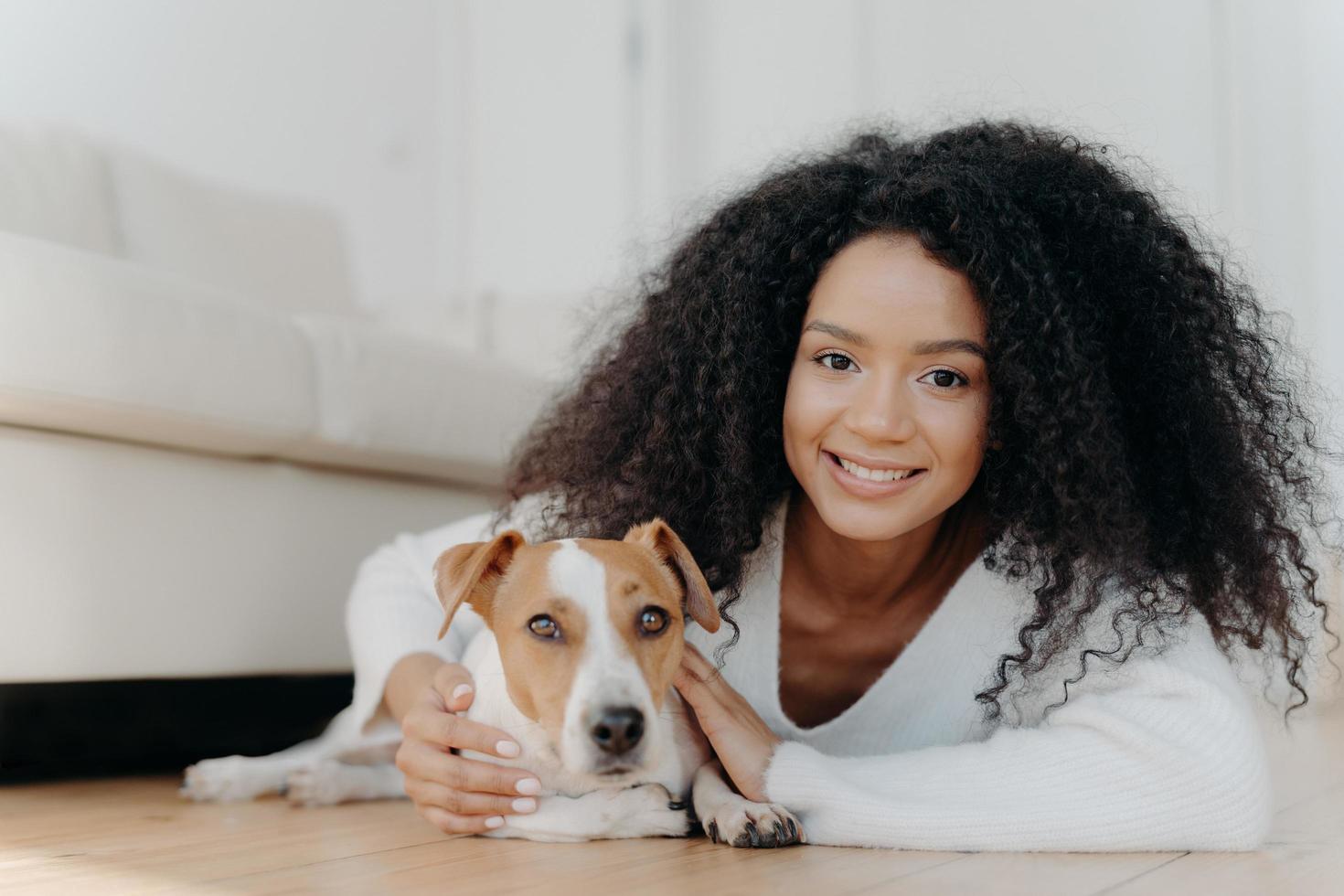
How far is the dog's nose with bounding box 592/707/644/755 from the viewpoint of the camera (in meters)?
1.32

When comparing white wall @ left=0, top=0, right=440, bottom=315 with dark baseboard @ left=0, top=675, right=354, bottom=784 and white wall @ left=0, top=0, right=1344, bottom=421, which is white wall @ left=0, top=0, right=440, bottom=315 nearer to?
white wall @ left=0, top=0, right=1344, bottom=421

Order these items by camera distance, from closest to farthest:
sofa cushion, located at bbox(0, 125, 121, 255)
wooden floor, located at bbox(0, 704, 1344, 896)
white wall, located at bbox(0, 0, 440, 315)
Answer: wooden floor, located at bbox(0, 704, 1344, 896) → sofa cushion, located at bbox(0, 125, 121, 255) → white wall, located at bbox(0, 0, 440, 315)

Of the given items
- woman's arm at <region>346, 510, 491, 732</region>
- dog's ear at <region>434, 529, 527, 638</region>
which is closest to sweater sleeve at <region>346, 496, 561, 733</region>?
woman's arm at <region>346, 510, 491, 732</region>

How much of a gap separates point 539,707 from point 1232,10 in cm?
359

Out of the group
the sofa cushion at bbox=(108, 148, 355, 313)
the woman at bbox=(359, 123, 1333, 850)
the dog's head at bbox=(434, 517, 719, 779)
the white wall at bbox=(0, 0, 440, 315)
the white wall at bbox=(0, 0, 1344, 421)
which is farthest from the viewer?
the white wall at bbox=(0, 0, 440, 315)

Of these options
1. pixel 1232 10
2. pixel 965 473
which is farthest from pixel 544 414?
pixel 1232 10

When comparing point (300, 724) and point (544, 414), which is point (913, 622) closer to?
point (544, 414)

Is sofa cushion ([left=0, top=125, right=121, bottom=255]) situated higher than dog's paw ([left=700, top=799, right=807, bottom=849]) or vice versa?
sofa cushion ([left=0, top=125, right=121, bottom=255])

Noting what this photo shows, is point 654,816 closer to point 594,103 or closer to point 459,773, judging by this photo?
point 459,773

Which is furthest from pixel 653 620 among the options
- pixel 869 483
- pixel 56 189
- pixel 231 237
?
pixel 231 237

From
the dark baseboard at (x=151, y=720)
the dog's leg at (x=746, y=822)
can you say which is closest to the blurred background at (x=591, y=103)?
the dark baseboard at (x=151, y=720)

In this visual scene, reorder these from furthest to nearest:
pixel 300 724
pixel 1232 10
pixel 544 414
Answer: pixel 1232 10, pixel 300 724, pixel 544 414

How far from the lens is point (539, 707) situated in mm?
1432

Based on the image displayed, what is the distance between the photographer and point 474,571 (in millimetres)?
1475
